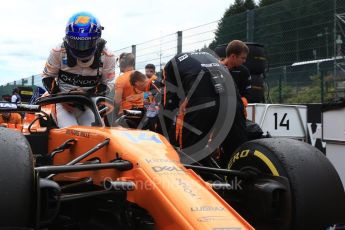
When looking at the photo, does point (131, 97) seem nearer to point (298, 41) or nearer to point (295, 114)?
point (295, 114)

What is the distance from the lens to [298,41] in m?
9.41

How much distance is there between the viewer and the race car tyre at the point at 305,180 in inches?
113

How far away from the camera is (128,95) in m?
7.02

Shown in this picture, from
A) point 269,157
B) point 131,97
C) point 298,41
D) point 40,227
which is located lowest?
point 40,227

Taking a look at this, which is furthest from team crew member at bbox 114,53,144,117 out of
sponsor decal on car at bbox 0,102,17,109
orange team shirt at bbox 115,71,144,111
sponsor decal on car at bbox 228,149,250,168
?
sponsor decal on car at bbox 228,149,250,168

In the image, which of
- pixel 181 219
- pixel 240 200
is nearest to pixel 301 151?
pixel 240 200

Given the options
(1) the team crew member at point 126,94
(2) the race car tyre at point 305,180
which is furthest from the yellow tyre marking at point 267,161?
(1) the team crew member at point 126,94

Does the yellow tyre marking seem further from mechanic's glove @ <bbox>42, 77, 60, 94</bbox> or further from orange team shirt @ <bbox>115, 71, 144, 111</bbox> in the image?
orange team shirt @ <bbox>115, 71, 144, 111</bbox>

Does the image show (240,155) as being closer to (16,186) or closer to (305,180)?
(305,180)

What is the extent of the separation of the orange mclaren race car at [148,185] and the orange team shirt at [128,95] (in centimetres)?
332

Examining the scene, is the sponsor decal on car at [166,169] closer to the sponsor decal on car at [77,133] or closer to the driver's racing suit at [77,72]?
the sponsor decal on car at [77,133]

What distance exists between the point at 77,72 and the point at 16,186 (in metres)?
2.53

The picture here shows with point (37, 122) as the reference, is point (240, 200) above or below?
below

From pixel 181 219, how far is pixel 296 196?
854 mm
